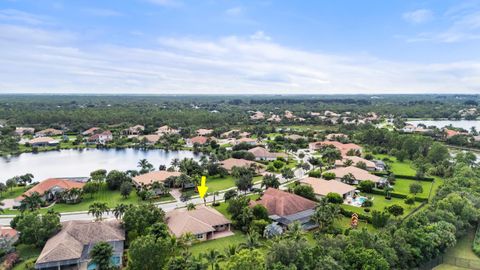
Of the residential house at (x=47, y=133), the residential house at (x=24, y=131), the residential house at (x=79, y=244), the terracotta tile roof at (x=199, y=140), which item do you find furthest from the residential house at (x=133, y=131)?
the residential house at (x=79, y=244)

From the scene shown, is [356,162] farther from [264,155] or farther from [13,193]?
[13,193]

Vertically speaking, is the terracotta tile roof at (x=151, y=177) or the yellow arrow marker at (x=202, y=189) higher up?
the terracotta tile roof at (x=151, y=177)

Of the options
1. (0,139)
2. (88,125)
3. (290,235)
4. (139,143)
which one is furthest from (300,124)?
(290,235)

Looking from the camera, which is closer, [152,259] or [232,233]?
[152,259]

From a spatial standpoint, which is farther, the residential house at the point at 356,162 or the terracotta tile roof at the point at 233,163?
the residential house at the point at 356,162

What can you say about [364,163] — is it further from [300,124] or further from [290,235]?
[300,124]

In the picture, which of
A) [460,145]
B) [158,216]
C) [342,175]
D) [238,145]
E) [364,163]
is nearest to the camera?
[158,216]

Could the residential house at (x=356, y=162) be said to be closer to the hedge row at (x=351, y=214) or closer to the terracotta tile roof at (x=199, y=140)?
the hedge row at (x=351, y=214)

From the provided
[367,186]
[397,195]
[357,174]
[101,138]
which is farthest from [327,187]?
[101,138]
